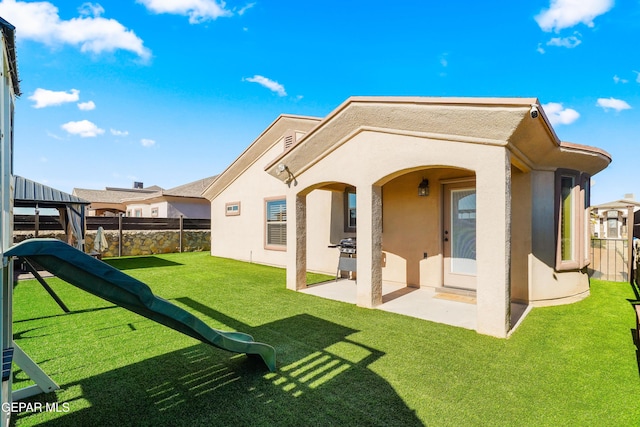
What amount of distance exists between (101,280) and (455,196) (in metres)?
6.66

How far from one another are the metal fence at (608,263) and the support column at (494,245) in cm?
647

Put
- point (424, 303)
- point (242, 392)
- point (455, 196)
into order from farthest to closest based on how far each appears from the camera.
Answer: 1. point (455, 196)
2. point (424, 303)
3. point (242, 392)

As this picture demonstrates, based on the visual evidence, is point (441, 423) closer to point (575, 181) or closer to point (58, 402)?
point (58, 402)

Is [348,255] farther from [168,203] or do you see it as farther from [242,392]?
[168,203]

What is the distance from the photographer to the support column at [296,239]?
723 centimetres

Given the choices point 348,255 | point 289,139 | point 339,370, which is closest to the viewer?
point 339,370

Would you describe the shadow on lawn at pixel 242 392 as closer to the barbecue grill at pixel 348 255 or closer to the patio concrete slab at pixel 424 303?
the patio concrete slab at pixel 424 303

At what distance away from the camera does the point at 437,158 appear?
489 centimetres

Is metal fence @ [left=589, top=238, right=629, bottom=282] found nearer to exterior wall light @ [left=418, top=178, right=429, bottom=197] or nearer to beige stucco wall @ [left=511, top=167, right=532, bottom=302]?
beige stucco wall @ [left=511, top=167, right=532, bottom=302]

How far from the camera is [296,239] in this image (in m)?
7.22

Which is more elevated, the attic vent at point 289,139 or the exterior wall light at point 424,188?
the attic vent at point 289,139

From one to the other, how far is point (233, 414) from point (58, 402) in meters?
1.67

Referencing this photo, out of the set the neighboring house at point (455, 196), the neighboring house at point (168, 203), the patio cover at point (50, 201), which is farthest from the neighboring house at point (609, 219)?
the patio cover at point (50, 201)

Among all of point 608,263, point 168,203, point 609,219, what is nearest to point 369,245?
point 608,263
